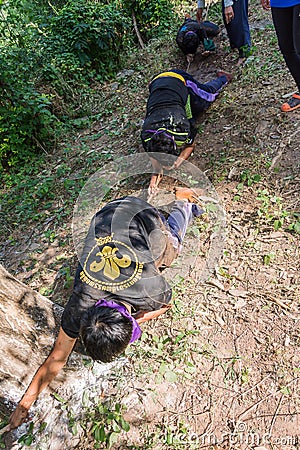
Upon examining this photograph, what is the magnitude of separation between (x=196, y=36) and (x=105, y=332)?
5524mm

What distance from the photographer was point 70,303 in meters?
2.41

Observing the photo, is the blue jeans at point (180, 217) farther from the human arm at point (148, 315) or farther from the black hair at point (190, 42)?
the black hair at point (190, 42)

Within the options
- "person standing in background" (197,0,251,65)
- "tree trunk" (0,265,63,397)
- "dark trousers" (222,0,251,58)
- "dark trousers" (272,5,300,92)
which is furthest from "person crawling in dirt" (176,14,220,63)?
"tree trunk" (0,265,63,397)

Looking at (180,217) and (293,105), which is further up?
(293,105)

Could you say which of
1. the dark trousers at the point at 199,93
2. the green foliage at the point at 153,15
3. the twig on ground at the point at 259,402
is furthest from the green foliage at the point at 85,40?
the twig on ground at the point at 259,402

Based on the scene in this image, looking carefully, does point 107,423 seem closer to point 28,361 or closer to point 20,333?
point 28,361

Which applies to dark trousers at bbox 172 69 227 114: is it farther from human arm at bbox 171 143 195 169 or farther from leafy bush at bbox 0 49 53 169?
leafy bush at bbox 0 49 53 169

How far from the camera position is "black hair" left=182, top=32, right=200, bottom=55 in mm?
6109

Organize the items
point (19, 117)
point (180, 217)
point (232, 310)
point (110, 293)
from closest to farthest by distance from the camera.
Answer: point (110, 293) → point (232, 310) → point (180, 217) → point (19, 117)

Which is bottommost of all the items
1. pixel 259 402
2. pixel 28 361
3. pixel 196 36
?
pixel 259 402

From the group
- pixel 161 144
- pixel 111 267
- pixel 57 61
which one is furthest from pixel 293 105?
pixel 57 61

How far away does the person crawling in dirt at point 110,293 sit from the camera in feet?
6.97

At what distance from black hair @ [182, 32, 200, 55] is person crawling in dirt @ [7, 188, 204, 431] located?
14.3 ft

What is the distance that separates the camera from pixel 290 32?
11.1ft
